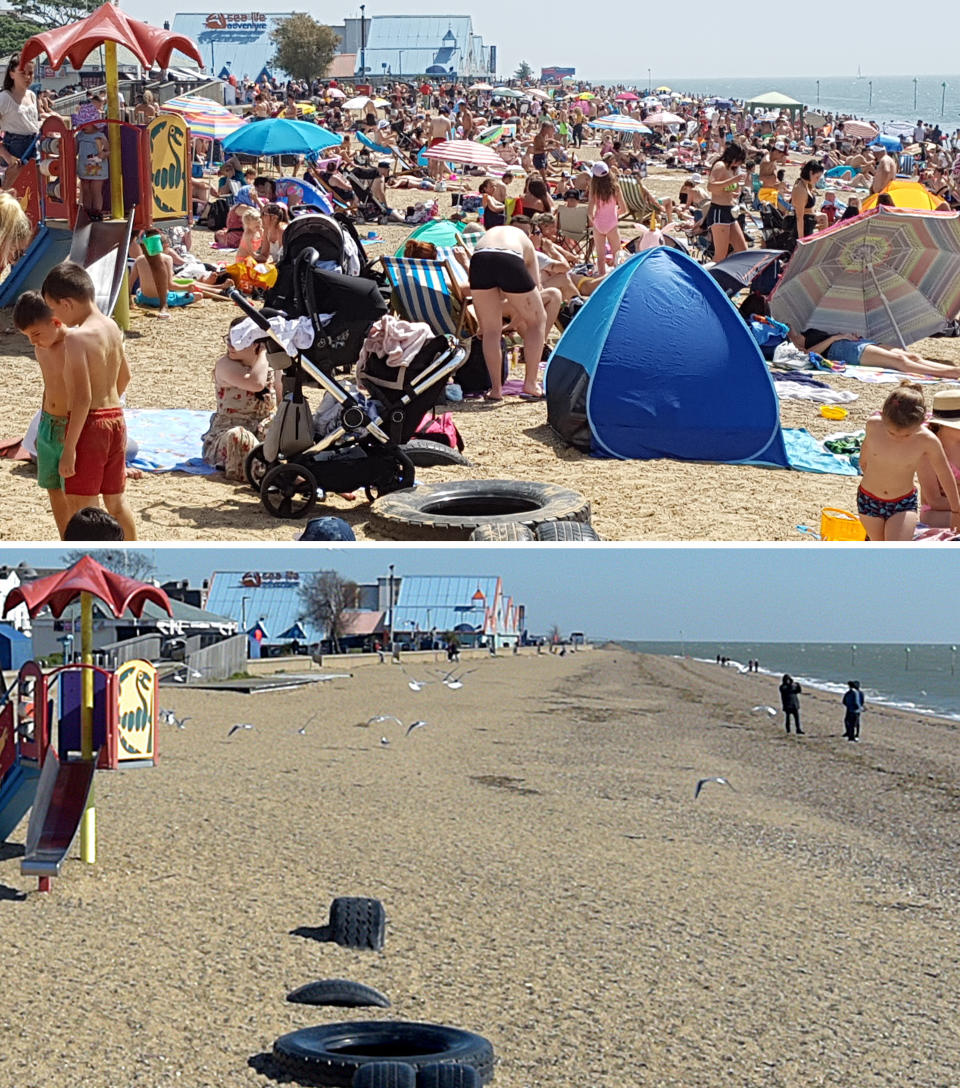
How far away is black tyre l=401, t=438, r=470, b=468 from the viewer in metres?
7.54

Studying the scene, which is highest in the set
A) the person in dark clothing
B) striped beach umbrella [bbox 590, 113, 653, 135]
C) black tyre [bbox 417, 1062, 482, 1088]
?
striped beach umbrella [bbox 590, 113, 653, 135]

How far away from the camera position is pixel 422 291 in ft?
31.3

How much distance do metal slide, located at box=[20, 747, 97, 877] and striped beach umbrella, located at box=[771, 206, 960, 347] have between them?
9584mm

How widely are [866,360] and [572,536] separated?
25.2 feet

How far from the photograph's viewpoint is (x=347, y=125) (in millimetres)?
37812

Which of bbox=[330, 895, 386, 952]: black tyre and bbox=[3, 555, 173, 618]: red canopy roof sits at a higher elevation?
bbox=[3, 555, 173, 618]: red canopy roof

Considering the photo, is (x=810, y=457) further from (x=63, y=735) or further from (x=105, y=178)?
(x=63, y=735)

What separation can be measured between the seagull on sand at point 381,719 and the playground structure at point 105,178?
324 inches

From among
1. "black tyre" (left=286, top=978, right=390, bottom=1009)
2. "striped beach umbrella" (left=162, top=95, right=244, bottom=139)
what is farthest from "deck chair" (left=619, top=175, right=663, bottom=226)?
"black tyre" (left=286, top=978, right=390, bottom=1009)

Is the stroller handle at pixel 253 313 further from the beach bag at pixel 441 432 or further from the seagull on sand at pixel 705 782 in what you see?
the seagull on sand at pixel 705 782

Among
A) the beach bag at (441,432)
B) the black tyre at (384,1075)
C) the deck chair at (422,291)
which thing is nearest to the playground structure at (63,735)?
the black tyre at (384,1075)

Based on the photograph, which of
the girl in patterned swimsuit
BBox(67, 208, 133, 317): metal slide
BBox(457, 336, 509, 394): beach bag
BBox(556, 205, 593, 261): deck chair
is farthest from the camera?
BBox(556, 205, 593, 261): deck chair

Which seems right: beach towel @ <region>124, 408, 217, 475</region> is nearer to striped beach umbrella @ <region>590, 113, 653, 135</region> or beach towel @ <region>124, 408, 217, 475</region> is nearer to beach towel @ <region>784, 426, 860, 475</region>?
beach towel @ <region>784, 426, 860, 475</region>

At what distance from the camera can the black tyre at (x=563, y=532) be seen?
3994 mm
